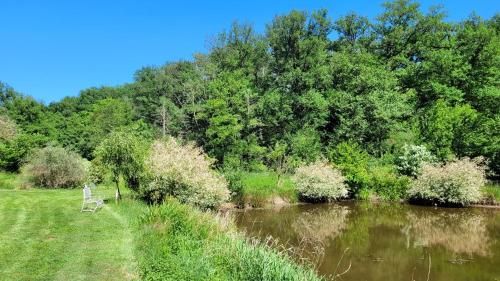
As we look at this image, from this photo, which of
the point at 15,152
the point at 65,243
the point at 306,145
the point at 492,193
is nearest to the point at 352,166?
the point at 306,145

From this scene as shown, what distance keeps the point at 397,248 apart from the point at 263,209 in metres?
12.0

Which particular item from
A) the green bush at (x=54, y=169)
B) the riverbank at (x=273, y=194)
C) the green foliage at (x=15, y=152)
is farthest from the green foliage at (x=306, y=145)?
the green foliage at (x=15, y=152)

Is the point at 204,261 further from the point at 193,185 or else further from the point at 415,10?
the point at 415,10

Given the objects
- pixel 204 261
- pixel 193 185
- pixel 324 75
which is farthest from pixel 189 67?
pixel 204 261

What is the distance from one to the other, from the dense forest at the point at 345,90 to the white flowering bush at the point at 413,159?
1555mm

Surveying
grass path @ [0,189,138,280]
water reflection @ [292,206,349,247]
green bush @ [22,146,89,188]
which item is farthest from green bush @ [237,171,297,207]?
grass path @ [0,189,138,280]

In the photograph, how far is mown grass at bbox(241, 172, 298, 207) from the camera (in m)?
27.6

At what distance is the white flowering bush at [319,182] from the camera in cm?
2914

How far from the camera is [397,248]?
1612 centimetres

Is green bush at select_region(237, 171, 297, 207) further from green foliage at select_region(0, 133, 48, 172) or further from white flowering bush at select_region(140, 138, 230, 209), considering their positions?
green foliage at select_region(0, 133, 48, 172)

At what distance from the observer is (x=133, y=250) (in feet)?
34.2

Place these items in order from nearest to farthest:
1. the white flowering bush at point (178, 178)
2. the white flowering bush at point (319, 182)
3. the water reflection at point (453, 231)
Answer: the water reflection at point (453, 231), the white flowering bush at point (178, 178), the white flowering bush at point (319, 182)

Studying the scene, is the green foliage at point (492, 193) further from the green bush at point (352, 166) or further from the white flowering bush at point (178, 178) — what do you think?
the white flowering bush at point (178, 178)

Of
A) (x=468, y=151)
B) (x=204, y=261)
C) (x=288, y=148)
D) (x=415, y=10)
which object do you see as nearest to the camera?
(x=204, y=261)
